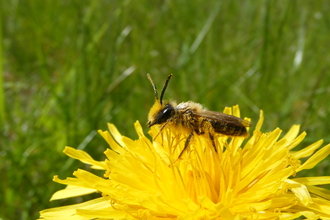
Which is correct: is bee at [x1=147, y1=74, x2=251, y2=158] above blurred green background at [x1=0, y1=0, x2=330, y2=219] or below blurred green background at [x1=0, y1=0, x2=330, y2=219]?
below

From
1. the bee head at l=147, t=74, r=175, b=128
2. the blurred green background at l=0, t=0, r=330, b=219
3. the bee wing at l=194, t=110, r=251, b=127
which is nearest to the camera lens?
the bee wing at l=194, t=110, r=251, b=127

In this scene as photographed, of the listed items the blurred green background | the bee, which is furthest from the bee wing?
the blurred green background

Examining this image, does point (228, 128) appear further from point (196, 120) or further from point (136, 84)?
point (136, 84)

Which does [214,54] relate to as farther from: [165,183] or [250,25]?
[165,183]

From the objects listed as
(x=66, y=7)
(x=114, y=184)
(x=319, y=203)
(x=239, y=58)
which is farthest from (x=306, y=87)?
(x=66, y=7)

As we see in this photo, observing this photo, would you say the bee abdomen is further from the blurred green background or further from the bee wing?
the blurred green background
